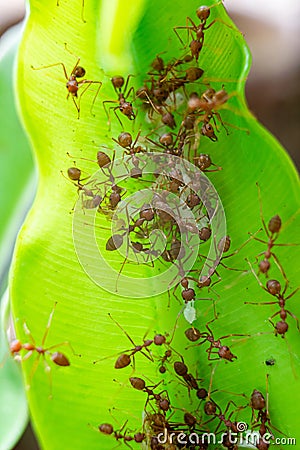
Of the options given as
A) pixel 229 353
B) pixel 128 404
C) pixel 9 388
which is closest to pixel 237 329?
pixel 229 353

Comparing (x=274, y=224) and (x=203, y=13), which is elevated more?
(x=203, y=13)

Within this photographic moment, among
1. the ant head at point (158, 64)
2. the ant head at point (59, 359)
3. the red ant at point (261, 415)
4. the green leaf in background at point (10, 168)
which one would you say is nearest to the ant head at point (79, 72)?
the ant head at point (158, 64)

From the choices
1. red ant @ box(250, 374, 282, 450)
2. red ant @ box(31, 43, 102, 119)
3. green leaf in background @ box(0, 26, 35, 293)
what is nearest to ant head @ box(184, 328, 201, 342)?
red ant @ box(250, 374, 282, 450)


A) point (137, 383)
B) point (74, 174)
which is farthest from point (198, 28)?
point (137, 383)

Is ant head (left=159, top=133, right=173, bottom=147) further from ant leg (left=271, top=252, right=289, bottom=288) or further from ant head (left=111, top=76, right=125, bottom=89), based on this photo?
ant leg (left=271, top=252, right=289, bottom=288)

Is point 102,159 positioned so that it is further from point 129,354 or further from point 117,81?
point 129,354

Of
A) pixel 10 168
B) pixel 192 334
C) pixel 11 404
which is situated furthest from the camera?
pixel 10 168

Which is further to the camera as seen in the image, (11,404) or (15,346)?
(11,404)
